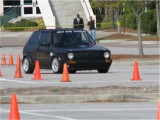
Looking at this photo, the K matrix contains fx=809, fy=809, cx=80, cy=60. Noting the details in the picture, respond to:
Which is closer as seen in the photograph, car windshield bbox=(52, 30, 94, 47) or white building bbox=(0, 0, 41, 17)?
car windshield bbox=(52, 30, 94, 47)

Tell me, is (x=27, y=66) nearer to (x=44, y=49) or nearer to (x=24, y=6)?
(x=44, y=49)

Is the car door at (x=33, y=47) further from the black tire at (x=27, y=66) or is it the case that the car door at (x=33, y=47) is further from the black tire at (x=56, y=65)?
the black tire at (x=56, y=65)

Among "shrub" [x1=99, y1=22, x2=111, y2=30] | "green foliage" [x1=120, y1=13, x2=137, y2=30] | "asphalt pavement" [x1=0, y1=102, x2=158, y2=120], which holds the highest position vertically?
"green foliage" [x1=120, y1=13, x2=137, y2=30]

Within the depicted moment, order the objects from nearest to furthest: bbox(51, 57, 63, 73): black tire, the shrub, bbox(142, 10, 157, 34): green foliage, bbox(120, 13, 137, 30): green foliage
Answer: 1. bbox(51, 57, 63, 73): black tire
2. bbox(142, 10, 157, 34): green foliage
3. bbox(120, 13, 137, 30): green foliage
4. the shrub

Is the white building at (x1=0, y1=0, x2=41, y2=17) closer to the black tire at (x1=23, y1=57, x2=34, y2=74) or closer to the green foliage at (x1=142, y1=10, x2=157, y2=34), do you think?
the green foliage at (x1=142, y1=10, x2=157, y2=34)

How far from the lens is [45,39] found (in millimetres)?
26109

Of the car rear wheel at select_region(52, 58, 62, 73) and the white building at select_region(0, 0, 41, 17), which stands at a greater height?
the white building at select_region(0, 0, 41, 17)

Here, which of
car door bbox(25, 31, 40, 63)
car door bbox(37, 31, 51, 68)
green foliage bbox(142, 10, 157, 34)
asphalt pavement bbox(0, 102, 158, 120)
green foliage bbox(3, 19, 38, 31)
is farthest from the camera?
green foliage bbox(3, 19, 38, 31)

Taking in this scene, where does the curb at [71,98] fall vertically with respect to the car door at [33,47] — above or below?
below

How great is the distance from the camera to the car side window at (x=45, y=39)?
25859 millimetres

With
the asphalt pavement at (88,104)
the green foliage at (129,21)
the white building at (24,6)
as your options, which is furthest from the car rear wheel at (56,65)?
the white building at (24,6)

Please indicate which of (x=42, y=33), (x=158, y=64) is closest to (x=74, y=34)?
(x=42, y=33)

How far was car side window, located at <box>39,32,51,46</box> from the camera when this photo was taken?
84.8 feet

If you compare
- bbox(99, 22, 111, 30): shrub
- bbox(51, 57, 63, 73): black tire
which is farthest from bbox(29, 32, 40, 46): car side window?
bbox(99, 22, 111, 30): shrub
